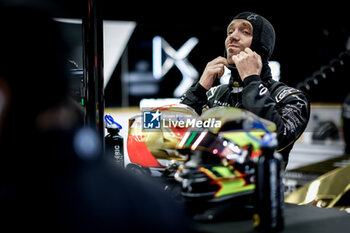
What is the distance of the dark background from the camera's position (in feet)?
4.03

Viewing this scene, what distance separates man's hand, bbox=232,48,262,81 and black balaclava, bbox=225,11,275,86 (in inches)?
1.5

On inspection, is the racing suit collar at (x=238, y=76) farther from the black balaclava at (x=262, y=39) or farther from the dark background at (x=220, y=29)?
the dark background at (x=220, y=29)

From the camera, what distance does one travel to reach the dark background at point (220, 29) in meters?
1.23

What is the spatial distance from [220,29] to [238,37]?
0.59ft

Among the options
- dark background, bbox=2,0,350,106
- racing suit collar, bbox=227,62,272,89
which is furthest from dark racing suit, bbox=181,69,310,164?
dark background, bbox=2,0,350,106

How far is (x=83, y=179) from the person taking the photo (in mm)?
366

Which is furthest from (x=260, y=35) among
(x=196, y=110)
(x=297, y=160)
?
(x=297, y=160)

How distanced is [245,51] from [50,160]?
758 millimetres

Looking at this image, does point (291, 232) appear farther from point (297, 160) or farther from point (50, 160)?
point (297, 160)

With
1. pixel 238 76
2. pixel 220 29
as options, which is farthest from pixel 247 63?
pixel 220 29

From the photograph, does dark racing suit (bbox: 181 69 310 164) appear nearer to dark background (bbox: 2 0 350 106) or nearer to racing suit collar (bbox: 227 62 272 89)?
racing suit collar (bbox: 227 62 272 89)

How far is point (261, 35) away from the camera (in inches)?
41.6

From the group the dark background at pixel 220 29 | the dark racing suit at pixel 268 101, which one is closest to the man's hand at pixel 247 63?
the dark racing suit at pixel 268 101

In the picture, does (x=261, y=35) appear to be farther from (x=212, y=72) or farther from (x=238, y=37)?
(x=212, y=72)
